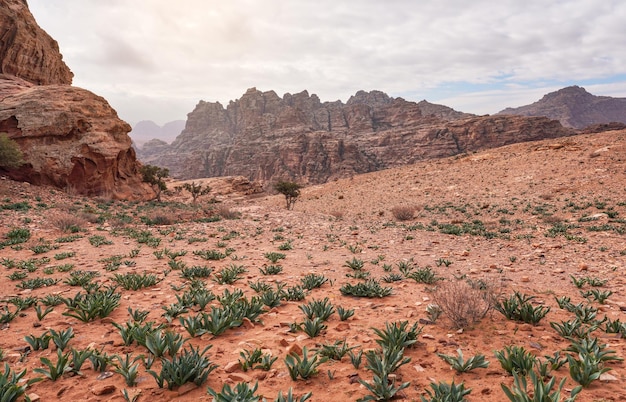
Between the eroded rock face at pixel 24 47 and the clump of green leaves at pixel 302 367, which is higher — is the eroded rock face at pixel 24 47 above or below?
above

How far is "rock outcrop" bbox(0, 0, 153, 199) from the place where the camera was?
22453 millimetres

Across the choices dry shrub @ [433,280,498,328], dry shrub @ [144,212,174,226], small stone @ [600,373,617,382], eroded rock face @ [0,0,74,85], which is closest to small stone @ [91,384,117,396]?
dry shrub @ [433,280,498,328]

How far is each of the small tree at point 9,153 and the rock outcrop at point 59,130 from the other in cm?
175

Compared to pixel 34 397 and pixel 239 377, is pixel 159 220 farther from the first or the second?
pixel 239 377

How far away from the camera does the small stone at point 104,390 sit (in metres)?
3.04

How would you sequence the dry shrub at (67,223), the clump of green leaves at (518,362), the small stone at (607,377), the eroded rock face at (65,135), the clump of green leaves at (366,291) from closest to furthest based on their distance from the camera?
1. the small stone at (607,377)
2. the clump of green leaves at (518,362)
3. the clump of green leaves at (366,291)
4. the dry shrub at (67,223)
5. the eroded rock face at (65,135)

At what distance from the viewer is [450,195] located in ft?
90.4

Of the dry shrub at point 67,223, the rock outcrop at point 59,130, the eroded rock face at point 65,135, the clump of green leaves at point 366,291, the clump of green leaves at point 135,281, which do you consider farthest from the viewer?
the rock outcrop at point 59,130

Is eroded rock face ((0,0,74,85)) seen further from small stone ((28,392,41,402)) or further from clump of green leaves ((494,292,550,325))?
clump of green leaves ((494,292,550,325))

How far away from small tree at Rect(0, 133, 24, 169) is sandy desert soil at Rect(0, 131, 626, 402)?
169cm

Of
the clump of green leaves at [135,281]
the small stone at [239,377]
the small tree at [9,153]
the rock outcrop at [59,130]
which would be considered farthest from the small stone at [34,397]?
the rock outcrop at [59,130]

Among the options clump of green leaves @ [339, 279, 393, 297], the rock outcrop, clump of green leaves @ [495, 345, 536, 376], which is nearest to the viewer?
clump of green leaves @ [495, 345, 536, 376]

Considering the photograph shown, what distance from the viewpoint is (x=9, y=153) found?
1977cm

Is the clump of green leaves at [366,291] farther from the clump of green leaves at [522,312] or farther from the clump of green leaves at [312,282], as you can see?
the clump of green leaves at [522,312]
